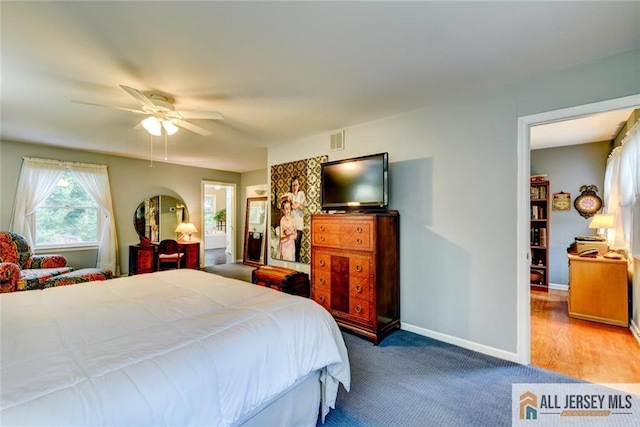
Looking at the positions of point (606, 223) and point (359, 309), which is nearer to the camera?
point (359, 309)

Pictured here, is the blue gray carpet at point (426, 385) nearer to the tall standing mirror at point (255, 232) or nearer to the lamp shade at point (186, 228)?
the tall standing mirror at point (255, 232)

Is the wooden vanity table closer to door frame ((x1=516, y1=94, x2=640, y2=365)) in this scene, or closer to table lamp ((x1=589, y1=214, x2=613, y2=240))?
door frame ((x1=516, y1=94, x2=640, y2=365))

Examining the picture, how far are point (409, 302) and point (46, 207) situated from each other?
596 cm

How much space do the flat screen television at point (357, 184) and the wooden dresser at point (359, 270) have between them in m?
0.27

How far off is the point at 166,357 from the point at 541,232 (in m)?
6.04

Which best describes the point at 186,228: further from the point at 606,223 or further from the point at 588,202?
the point at 588,202

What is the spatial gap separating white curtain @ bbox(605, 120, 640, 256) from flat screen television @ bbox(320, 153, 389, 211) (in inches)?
93.7

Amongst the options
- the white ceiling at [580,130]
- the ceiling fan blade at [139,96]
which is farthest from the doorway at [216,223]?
the white ceiling at [580,130]

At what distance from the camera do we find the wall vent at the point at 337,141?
3717mm

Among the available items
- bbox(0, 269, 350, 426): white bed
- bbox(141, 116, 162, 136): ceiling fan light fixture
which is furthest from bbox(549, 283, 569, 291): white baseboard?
bbox(141, 116, 162, 136): ceiling fan light fixture

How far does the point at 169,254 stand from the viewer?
574 cm

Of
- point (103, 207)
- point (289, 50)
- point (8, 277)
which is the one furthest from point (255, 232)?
point (289, 50)

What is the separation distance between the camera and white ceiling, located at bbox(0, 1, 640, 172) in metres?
1.61

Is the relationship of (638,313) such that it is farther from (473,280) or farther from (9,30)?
(9,30)
